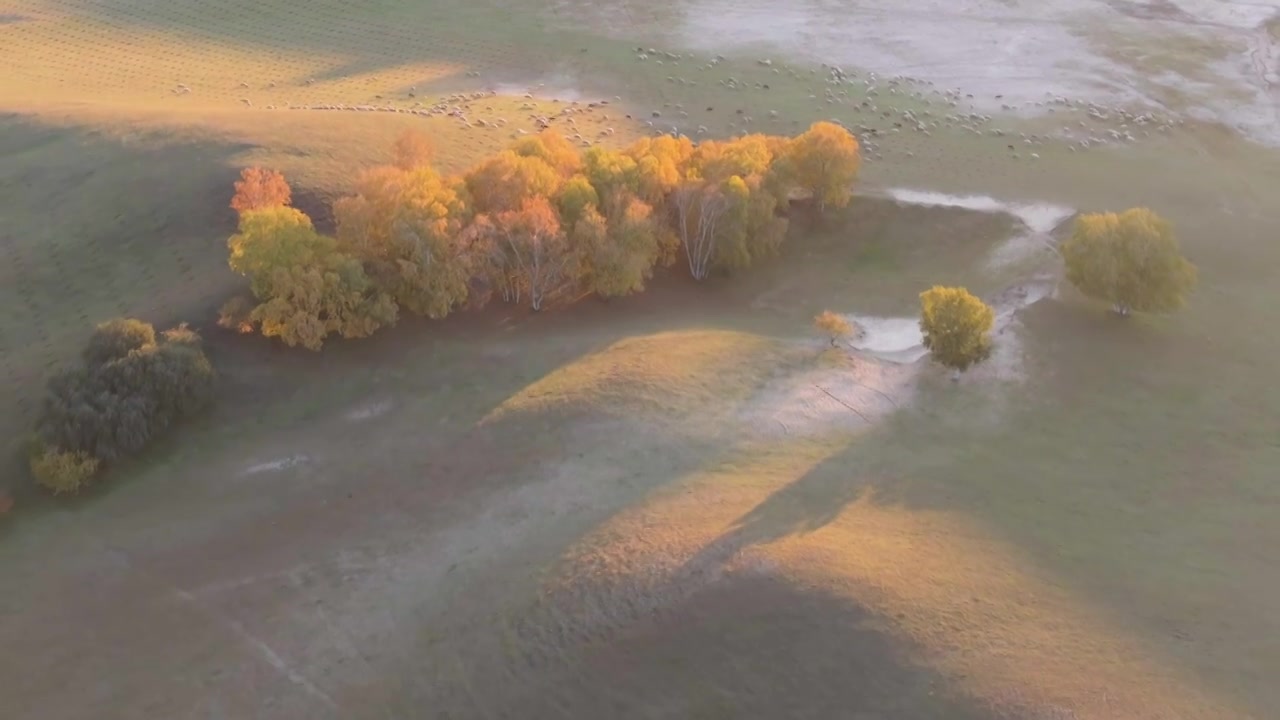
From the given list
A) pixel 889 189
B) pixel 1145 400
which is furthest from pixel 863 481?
pixel 889 189

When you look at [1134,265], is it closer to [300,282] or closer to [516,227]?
[516,227]

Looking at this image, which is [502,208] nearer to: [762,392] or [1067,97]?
[762,392]

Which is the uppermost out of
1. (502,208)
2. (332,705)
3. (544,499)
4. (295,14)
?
(295,14)

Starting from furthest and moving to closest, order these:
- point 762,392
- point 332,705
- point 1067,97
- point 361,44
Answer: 1. point 361,44
2. point 1067,97
3. point 762,392
4. point 332,705

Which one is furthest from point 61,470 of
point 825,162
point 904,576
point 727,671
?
point 825,162

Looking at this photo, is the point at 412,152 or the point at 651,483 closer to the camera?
the point at 651,483

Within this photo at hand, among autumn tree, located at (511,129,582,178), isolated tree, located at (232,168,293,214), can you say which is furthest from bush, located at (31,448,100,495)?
autumn tree, located at (511,129,582,178)

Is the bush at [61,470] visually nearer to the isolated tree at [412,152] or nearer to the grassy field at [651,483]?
the grassy field at [651,483]

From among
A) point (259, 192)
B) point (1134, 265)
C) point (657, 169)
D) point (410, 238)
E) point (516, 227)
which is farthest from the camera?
point (657, 169)
